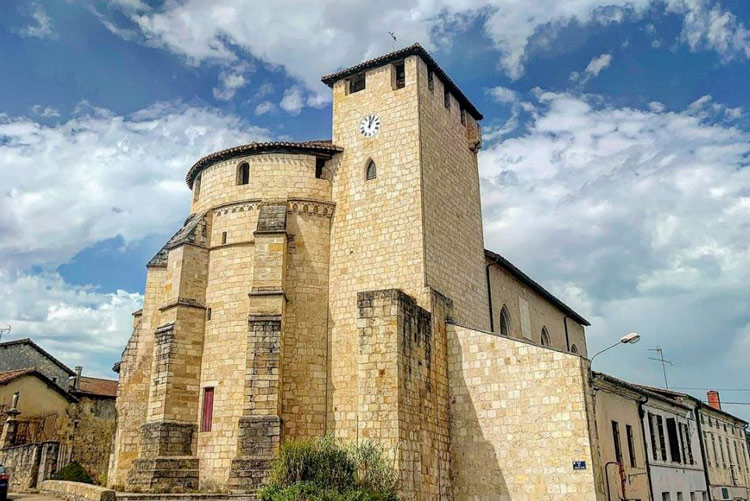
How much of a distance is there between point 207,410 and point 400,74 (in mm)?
13105

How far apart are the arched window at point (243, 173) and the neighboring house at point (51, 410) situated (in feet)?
39.8

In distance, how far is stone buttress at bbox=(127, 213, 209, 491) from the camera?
62.1 feet

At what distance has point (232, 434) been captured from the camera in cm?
1934

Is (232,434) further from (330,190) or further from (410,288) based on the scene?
(330,190)

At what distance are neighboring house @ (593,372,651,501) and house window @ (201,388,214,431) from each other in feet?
37.4

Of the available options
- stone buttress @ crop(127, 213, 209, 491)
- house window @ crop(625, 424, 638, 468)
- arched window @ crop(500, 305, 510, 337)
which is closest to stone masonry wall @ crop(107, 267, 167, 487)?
stone buttress @ crop(127, 213, 209, 491)

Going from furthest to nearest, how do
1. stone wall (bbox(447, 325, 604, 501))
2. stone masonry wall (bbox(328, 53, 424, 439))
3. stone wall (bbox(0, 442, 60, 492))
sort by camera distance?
stone wall (bbox(0, 442, 60, 492)), stone masonry wall (bbox(328, 53, 424, 439)), stone wall (bbox(447, 325, 604, 501))

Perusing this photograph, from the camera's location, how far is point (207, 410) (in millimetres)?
19969

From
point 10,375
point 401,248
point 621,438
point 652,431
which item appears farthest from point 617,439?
point 10,375

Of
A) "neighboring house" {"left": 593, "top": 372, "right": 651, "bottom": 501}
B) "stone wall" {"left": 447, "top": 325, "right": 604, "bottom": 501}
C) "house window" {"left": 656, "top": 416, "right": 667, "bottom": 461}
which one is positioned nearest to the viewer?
"stone wall" {"left": 447, "top": 325, "right": 604, "bottom": 501}

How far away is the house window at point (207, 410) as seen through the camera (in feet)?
65.1

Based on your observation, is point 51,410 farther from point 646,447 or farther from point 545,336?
point 646,447

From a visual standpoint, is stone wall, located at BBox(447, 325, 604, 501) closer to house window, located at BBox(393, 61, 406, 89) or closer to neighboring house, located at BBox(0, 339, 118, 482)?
house window, located at BBox(393, 61, 406, 89)

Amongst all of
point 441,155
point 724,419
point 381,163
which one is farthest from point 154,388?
point 724,419
